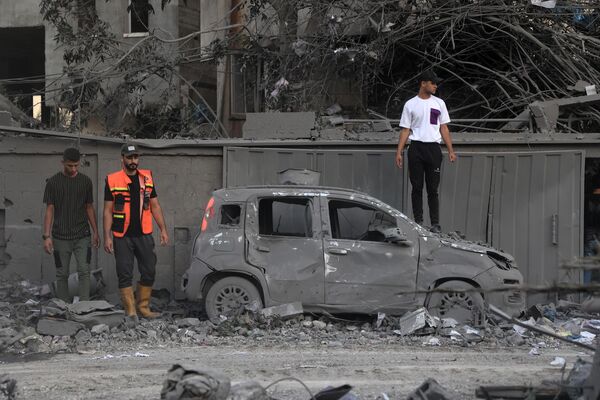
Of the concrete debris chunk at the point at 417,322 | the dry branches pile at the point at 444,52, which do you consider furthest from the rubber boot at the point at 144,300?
the dry branches pile at the point at 444,52

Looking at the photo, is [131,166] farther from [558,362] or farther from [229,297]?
[558,362]

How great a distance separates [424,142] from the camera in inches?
393

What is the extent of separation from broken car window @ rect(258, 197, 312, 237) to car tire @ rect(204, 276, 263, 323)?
2.20ft

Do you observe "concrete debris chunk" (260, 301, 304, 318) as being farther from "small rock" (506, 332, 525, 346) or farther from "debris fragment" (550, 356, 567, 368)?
"debris fragment" (550, 356, 567, 368)

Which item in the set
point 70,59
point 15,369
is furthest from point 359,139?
point 70,59

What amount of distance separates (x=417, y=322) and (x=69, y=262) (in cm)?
433

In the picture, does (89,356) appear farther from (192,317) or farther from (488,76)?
(488,76)

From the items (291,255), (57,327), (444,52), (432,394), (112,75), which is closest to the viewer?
(432,394)

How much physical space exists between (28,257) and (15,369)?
14.4ft

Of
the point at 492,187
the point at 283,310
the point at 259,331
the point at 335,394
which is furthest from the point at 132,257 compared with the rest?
the point at 492,187

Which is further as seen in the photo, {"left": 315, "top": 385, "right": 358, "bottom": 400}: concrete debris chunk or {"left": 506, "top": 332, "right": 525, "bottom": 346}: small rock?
{"left": 506, "top": 332, "right": 525, "bottom": 346}: small rock

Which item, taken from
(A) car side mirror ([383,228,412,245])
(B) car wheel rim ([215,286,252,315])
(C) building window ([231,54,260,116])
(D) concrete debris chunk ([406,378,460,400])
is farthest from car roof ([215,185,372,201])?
(C) building window ([231,54,260,116])

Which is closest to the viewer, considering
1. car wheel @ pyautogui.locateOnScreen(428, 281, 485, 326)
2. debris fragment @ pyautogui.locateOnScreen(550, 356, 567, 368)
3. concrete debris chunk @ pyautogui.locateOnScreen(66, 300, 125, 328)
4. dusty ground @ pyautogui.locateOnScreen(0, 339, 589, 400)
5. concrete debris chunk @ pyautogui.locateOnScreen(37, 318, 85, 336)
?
dusty ground @ pyautogui.locateOnScreen(0, 339, 589, 400)

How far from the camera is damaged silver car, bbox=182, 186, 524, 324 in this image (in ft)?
28.4
